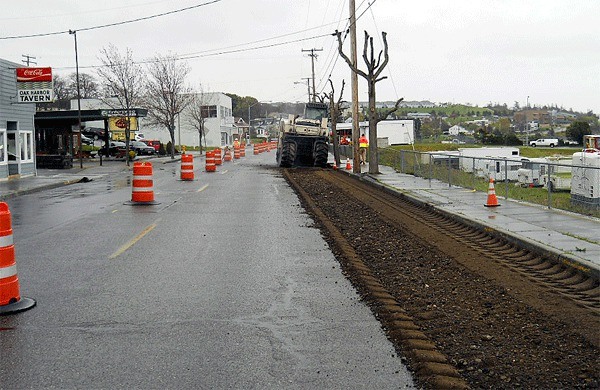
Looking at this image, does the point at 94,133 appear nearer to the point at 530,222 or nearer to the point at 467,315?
the point at 530,222

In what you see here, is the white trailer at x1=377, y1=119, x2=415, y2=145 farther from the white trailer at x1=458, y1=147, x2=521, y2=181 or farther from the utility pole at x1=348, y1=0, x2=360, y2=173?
the white trailer at x1=458, y1=147, x2=521, y2=181

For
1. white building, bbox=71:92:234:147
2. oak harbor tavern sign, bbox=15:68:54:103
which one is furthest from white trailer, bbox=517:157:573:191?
white building, bbox=71:92:234:147

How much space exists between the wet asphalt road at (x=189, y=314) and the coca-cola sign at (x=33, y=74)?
1948cm

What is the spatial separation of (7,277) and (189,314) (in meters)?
2.06

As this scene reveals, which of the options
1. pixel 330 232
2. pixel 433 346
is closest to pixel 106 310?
pixel 433 346

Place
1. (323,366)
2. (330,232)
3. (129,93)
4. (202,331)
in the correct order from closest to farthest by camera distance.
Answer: (323,366) < (202,331) < (330,232) < (129,93)

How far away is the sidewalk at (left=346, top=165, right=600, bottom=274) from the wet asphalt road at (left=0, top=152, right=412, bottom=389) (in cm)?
335

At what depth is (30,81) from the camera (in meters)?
32.2

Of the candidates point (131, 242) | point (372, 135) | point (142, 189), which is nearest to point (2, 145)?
point (142, 189)

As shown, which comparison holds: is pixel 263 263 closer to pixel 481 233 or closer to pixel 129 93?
pixel 481 233

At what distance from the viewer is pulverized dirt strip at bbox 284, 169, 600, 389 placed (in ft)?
17.8

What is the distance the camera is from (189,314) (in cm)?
729

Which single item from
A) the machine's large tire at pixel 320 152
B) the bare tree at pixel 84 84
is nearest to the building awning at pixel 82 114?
the machine's large tire at pixel 320 152

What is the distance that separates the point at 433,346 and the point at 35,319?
3993 millimetres
